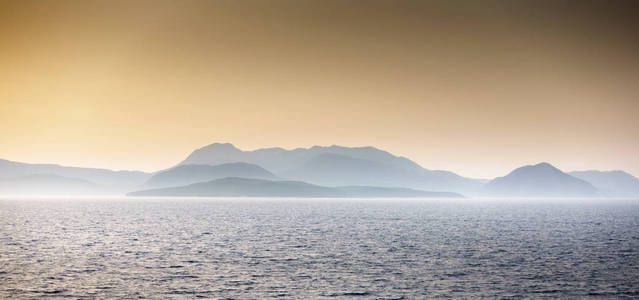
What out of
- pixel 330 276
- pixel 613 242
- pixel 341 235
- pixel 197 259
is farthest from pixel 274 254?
pixel 613 242

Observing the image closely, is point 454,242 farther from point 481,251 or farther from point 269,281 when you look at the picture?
point 269,281

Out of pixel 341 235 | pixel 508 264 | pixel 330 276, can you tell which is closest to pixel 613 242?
pixel 508 264

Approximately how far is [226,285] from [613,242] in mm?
71586

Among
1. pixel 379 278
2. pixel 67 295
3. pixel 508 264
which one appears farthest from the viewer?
pixel 508 264

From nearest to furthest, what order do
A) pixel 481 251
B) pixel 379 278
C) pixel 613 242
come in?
1. pixel 379 278
2. pixel 481 251
3. pixel 613 242

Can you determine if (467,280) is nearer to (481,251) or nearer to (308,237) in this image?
(481,251)

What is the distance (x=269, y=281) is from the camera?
5059 cm

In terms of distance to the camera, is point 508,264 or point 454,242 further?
point 454,242


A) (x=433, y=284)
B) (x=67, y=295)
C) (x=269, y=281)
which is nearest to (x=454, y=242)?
(x=433, y=284)

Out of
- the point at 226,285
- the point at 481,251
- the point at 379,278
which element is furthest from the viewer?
the point at 481,251

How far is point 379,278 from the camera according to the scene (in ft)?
171

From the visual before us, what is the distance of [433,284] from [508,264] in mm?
17303

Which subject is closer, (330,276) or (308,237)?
(330,276)

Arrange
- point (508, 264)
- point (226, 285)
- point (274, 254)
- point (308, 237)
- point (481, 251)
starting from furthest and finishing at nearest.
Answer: point (308, 237)
point (481, 251)
point (274, 254)
point (508, 264)
point (226, 285)
